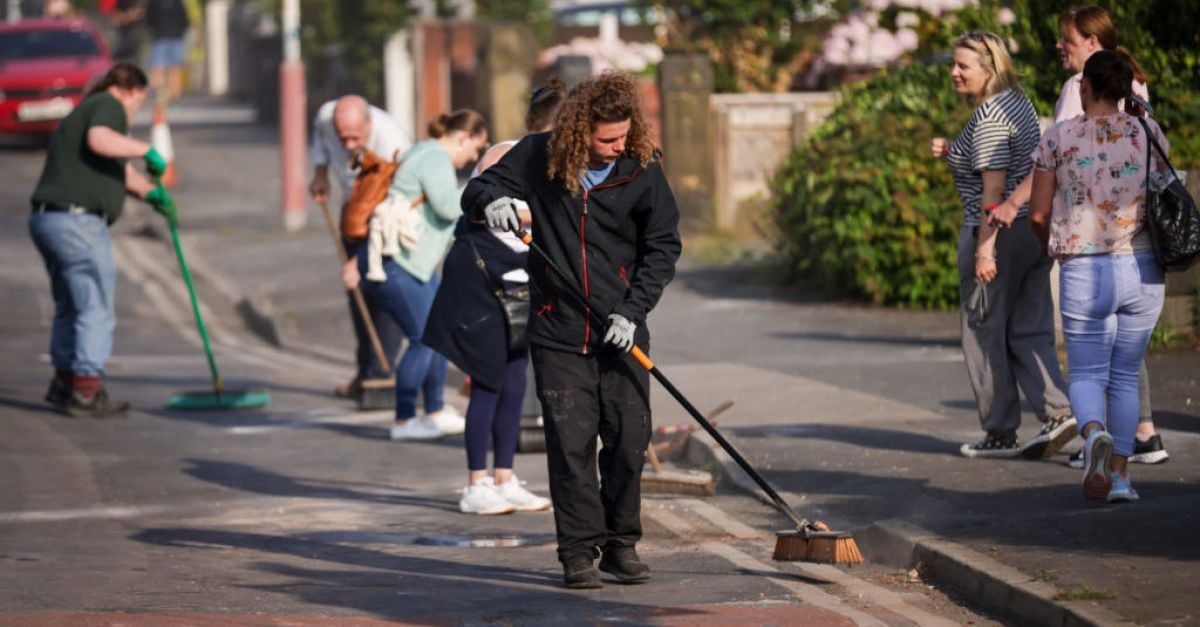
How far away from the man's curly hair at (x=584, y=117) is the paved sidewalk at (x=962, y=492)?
186 centimetres

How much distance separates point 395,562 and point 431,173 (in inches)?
124

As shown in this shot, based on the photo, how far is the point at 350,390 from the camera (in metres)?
13.1

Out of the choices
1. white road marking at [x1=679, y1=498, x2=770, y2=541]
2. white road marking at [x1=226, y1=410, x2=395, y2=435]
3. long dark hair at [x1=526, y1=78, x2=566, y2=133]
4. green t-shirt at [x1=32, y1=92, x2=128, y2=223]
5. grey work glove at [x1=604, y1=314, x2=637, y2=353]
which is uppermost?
long dark hair at [x1=526, y1=78, x2=566, y2=133]

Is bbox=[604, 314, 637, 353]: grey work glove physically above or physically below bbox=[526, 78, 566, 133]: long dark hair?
below

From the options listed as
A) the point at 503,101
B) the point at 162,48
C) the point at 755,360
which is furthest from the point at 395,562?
the point at 162,48

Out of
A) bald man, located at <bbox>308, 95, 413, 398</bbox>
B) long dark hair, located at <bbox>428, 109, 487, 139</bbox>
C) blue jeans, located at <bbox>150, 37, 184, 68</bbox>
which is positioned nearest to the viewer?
long dark hair, located at <bbox>428, 109, 487, 139</bbox>

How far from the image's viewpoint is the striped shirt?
8.88 meters

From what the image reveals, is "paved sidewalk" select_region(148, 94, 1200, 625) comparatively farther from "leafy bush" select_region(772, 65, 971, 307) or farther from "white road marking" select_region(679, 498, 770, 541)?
"leafy bush" select_region(772, 65, 971, 307)

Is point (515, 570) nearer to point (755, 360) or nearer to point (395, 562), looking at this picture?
point (395, 562)

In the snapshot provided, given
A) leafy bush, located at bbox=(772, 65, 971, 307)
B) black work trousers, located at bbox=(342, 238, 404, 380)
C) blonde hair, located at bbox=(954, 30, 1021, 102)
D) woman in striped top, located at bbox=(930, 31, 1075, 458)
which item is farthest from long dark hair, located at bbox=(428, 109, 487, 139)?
leafy bush, located at bbox=(772, 65, 971, 307)

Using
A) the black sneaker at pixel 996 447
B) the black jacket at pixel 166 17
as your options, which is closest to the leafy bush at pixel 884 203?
the black sneaker at pixel 996 447

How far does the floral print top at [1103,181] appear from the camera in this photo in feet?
26.1

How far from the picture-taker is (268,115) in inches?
1426

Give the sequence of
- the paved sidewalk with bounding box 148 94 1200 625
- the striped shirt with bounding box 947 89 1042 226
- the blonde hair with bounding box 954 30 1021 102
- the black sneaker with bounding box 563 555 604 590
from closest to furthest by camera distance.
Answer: the paved sidewalk with bounding box 148 94 1200 625 → the black sneaker with bounding box 563 555 604 590 → the striped shirt with bounding box 947 89 1042 226 → the blonde hair with bounding box 954 30 1021 102
